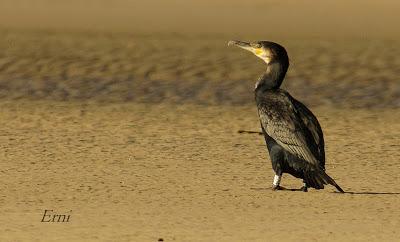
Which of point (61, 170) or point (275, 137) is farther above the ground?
point (275, 137)

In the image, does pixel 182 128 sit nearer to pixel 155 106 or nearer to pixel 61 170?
pixel 155 106

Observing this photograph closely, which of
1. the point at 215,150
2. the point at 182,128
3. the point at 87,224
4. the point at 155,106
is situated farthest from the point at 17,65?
the point at 87,224

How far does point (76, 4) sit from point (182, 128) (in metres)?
15.7

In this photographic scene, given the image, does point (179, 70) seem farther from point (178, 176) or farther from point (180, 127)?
point (178, 176)

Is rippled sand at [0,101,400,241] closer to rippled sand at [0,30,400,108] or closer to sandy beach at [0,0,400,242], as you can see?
sandy beach at [0,0,400,242]

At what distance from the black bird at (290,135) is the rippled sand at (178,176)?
0.61 feet

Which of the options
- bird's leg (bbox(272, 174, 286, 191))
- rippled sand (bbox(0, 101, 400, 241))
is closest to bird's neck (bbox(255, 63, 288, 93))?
bird's leg (bbox(272, 174, 286, 191))

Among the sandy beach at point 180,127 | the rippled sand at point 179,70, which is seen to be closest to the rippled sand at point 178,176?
the sandy beach at point 180,127

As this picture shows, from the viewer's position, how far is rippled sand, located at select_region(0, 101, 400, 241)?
910cm

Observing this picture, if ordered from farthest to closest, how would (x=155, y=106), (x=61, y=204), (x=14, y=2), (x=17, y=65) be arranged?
1. (x=14, y=2)
2. (x=17, y=65)
3. (x=155, y=106)
4. (x=61, y=204)

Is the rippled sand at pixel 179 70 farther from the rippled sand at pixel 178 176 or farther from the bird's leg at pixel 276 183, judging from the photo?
the bird's leg at pixel 276 183

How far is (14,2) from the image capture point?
1131 inches

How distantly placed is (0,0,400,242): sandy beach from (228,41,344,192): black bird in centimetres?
19

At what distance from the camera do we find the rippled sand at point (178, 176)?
29.9ft
